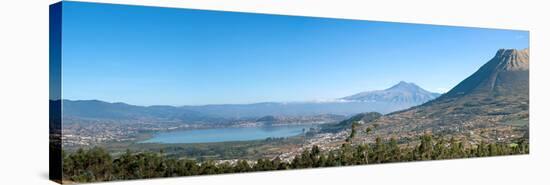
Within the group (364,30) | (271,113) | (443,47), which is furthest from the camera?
(443,47)

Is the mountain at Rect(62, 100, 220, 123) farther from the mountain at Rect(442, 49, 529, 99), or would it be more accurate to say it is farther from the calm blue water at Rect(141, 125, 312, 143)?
the mountain at Rect(442, 49, 529, 99)

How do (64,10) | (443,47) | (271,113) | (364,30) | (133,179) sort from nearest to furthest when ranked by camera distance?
(64,10) < (133,179) < (271,113) < (364,30) < (443,47)

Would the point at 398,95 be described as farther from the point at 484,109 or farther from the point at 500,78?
the point at 500,78

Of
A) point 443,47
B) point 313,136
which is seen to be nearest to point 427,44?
point 443,47

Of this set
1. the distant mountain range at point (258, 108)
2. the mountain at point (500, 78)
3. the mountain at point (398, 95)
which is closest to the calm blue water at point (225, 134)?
the distant mountain range at point (258, 108)

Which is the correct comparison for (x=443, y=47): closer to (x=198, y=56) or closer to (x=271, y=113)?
(x=271, y=113)

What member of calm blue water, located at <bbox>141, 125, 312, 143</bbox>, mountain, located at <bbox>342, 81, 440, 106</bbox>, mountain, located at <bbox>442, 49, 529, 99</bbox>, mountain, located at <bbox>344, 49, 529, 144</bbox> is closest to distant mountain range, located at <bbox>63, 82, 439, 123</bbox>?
mountain, located at <bbox>342, 81, 440, 106</bbox>

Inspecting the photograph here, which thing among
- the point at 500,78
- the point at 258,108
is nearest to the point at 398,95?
the point at 500,78
